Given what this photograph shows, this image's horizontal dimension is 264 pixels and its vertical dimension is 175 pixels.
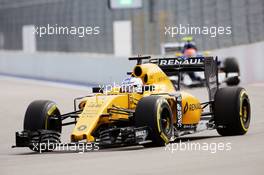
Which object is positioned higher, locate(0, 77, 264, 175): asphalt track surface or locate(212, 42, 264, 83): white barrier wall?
locate(212, 42, 264, 83): white barrier wall

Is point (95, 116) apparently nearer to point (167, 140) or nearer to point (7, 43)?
point (167, 140)

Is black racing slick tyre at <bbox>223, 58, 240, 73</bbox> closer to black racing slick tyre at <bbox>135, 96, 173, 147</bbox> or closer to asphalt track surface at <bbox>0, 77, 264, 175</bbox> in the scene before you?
asphalt track surface at <bbox>0, 77, 264, 175</bbox>

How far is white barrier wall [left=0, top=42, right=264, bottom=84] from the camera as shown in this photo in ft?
98.2

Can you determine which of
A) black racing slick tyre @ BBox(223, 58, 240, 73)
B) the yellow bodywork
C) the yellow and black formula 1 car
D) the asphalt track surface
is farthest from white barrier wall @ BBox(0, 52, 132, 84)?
the asphalt track surface

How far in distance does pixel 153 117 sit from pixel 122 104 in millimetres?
1013

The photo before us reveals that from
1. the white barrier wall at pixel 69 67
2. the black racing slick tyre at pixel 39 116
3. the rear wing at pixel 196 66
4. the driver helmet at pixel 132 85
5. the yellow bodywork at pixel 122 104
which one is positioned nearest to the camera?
the yellow bodywork at pixel 122 104

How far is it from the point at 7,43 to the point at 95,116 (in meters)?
40.2

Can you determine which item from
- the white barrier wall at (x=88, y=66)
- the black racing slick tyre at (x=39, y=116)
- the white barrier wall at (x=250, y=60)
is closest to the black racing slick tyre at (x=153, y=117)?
the black racing slick tyre at (x=39, y=116)

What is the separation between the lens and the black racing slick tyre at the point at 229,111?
1486 cm

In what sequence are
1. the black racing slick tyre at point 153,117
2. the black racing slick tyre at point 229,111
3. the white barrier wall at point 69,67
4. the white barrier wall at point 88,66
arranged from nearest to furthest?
the black racing slick tyre at point 153,117, the black racing slick tyre at point 229,111, the white barrier wall at point 88,66, the white barrier wall at point 69,67

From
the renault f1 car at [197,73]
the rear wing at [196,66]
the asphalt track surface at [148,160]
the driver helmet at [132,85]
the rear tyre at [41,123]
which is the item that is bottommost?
the asphalt track surface at [148,160]

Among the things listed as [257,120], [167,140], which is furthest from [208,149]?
[257,120]

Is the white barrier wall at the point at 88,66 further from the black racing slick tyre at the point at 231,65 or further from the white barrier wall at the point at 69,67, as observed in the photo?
the black racing slick tyre at the point at 231,65

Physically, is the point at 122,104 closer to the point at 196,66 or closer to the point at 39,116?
the point at 39,116
